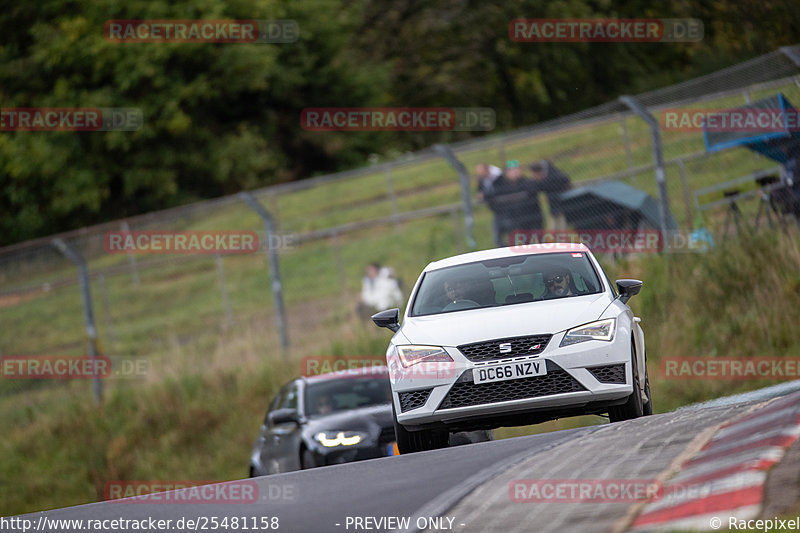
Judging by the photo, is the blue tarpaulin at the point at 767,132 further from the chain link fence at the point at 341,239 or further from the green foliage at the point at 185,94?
the green foliage at the point at 185,94

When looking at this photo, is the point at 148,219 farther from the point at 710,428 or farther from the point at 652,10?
the point at 652,10

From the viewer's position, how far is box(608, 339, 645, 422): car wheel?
9500mm

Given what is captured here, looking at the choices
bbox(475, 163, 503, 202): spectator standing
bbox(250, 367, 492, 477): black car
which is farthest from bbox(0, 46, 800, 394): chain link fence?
bbox(250, 367, 492, 477): black car

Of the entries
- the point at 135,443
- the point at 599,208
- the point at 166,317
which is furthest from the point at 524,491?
the point at 166,317

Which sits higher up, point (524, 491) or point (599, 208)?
point (599, 208)

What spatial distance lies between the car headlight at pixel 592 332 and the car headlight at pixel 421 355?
84 centimetres

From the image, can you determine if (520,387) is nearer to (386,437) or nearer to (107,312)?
(386,437)

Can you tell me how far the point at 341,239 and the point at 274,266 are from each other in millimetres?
12713

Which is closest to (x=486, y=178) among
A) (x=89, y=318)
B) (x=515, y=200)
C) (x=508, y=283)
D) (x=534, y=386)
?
(x=515, y=200)

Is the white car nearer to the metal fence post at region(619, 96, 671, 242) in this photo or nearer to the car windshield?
the car windshield

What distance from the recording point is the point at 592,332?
923 centimetres

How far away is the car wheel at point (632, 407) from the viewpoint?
9500mm

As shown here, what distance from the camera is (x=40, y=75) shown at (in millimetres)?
44031

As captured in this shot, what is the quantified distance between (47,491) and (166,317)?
18.1 feet
